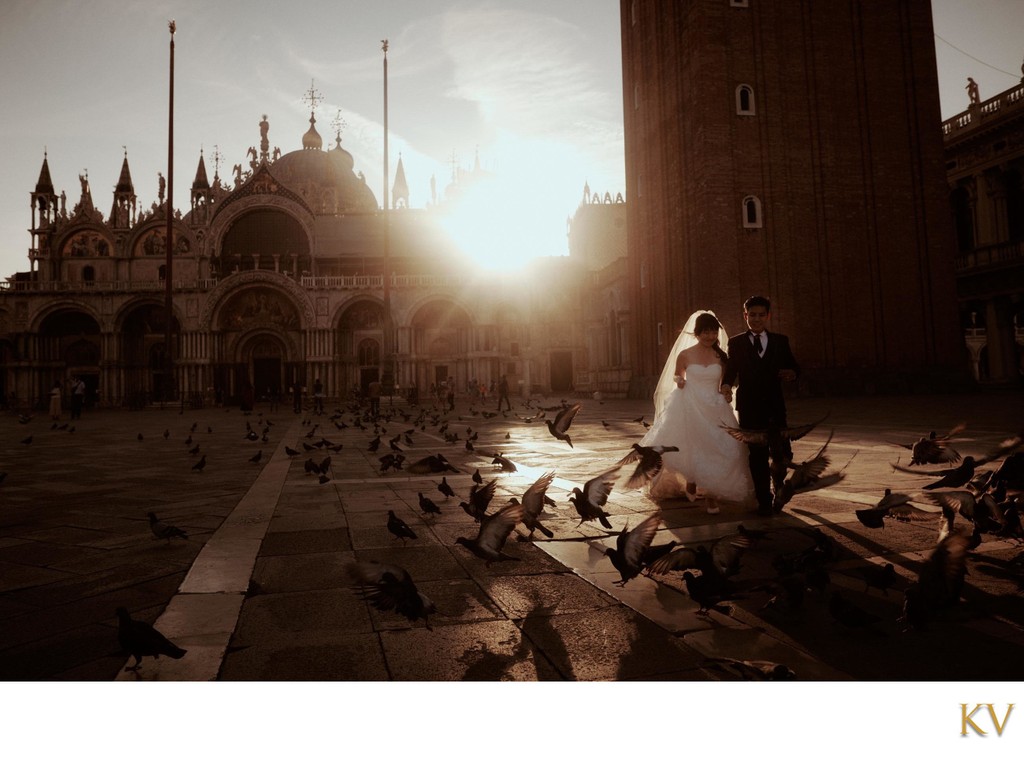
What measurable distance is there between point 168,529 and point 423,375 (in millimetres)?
38573

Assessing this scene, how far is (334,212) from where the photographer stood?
50.0 m

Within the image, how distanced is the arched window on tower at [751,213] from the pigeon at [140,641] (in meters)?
23.5

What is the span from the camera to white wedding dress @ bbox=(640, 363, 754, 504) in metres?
4.73

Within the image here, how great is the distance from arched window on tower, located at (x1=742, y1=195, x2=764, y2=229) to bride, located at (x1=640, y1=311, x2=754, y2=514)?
1940cm

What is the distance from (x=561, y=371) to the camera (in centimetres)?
4491

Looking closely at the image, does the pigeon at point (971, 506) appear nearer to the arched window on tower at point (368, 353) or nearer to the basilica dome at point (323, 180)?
the arched window on tower at point (368, 353)

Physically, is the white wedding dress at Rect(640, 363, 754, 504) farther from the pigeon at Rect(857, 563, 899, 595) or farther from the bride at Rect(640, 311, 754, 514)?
the pigeon at Rect(857, 563, 899, 595)

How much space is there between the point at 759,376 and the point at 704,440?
65 centimetres

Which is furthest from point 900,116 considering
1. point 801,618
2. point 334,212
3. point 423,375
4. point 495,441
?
point 334,212

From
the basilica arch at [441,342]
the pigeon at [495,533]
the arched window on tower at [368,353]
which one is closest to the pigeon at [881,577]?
the pigeon at [495,533]

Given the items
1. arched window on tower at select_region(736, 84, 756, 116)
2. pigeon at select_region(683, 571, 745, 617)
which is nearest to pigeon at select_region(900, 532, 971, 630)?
pigeon at select_region(683, 571, 745, 617)

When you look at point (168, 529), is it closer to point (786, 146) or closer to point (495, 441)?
point (495, 441)

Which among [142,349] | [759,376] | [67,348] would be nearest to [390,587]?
[759,376]

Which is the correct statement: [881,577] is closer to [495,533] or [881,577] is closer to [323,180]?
[495,533]
